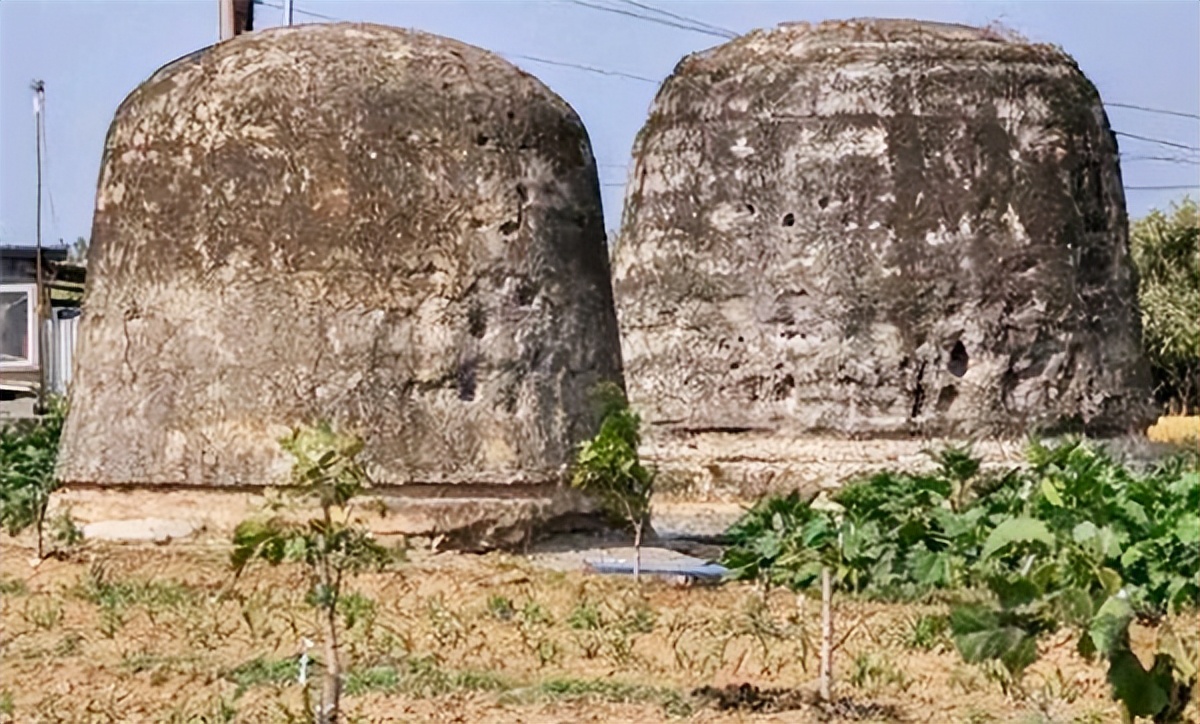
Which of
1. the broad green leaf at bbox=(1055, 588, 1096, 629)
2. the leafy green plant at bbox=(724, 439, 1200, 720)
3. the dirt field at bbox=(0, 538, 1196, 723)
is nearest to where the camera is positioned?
the broad green leaf at bbox=(1055, 588, 1096, 629)

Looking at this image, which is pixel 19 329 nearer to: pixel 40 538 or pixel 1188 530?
pixel 40 538

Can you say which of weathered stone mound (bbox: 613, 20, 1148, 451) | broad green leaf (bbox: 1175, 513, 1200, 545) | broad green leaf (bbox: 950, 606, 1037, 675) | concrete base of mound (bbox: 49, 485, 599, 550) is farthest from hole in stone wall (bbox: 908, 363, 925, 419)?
broad green leaf (bbox: 950, 606, 1037, 675)

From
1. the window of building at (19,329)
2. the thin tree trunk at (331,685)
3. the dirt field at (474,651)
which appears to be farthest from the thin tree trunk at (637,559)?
the window of building at (19,329)

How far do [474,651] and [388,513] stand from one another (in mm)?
2304

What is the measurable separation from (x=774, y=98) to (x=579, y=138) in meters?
5.33

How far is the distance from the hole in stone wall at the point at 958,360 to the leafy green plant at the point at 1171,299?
704 inches

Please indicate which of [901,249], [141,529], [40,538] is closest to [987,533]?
[141,529]

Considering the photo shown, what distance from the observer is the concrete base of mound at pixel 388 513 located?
10.6 meters

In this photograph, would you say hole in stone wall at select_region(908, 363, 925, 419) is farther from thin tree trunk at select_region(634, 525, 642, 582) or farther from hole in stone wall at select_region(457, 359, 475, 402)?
hole in stone wall at select_region(457, 359, 475, 402)

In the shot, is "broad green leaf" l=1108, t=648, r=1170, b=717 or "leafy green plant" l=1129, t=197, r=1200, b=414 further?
→ "leafy green plant" l=1129, t=197, r=1200, b=414

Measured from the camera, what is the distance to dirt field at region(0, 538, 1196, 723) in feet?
23.6

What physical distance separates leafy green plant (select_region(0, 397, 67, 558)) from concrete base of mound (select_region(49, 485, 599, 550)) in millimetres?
313

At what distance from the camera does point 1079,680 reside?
7.98 m

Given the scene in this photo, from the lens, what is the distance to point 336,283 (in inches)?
421
